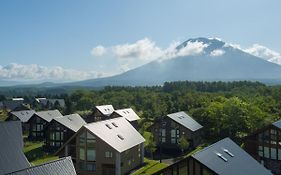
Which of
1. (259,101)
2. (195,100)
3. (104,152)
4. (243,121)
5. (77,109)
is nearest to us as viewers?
(104,152)

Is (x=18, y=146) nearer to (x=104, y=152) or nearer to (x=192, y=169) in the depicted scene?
(x=104, y=152)

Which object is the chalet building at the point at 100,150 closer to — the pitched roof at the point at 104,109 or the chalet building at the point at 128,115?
the chalet building at the point at 128,115

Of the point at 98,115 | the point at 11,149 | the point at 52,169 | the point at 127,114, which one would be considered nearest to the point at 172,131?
the point at 127,114

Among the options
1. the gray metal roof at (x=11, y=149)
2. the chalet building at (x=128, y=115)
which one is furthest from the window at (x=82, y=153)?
the chalet building at (x=128, y=115)

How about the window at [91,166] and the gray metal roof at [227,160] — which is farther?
the window at [91,166]

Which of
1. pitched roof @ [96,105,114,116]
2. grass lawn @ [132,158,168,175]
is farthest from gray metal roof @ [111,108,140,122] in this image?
grass lawn @ [132,158,168,175]

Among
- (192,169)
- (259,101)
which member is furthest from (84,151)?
(259,101)
